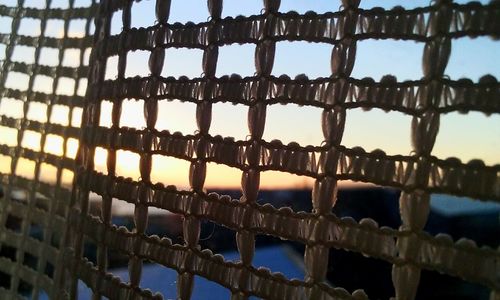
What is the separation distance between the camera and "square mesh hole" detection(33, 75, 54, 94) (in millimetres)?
684

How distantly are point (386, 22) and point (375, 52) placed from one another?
0.03 m

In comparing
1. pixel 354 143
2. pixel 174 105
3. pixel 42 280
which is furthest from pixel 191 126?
pixel 42 280

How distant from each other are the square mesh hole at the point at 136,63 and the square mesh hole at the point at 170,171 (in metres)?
0.07

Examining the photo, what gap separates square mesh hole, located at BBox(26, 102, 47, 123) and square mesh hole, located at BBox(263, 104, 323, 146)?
366 millimetres

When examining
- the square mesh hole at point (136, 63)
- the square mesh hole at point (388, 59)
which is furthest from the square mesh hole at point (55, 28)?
the square mesh hole at point (388, 59)

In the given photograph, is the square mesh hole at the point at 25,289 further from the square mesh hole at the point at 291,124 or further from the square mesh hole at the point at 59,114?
the square mesh hole at the point at 291,124

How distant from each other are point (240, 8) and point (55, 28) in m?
0.33

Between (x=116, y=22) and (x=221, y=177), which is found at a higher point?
(x=116, y=22)

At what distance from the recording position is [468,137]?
0.34 meters

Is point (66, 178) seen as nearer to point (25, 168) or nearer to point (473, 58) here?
point (25, 168)

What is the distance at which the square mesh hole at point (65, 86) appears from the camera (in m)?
0.65

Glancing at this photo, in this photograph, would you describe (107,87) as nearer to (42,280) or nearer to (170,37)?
(170,37)

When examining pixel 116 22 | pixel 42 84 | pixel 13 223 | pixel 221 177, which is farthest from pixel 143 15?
pixel 13 223

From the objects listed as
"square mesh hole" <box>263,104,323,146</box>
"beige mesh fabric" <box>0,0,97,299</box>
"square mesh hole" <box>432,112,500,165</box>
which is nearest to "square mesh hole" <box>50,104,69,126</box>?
"beige mesh fabric" <box>0,0,97,299</box>
